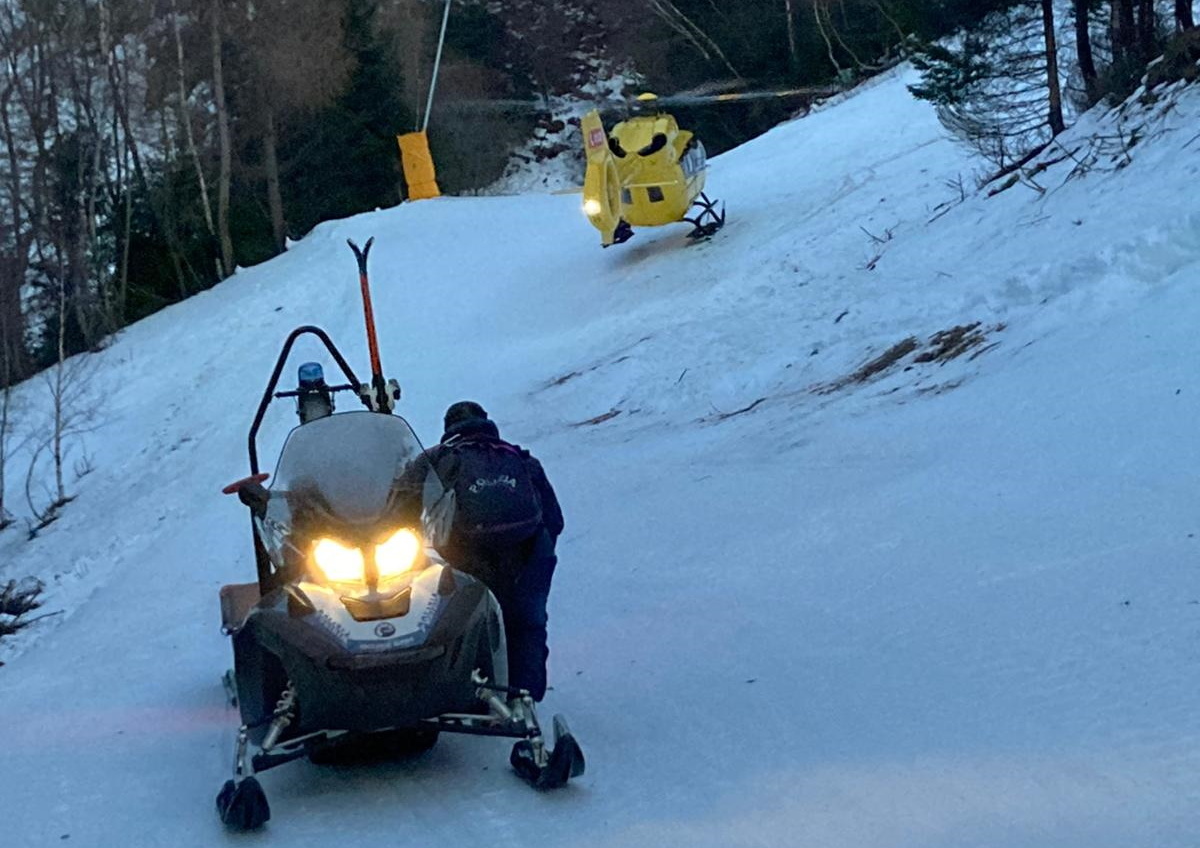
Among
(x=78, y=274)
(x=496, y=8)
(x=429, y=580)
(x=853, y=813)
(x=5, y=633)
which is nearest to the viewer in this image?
(x=853, y=813)

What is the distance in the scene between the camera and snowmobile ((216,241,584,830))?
5320mm

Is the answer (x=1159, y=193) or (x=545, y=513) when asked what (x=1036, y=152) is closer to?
(x=1159, y=193)

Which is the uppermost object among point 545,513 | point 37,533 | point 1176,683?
point 545,513

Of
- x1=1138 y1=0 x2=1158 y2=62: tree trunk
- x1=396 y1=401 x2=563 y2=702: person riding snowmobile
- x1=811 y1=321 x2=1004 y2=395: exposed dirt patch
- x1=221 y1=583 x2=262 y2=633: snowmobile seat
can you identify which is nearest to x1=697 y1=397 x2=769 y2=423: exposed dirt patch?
x1=811 y1=321 x2=1004 y2=395: exposed dirt patch

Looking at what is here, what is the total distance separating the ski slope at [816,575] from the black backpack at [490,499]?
897mm

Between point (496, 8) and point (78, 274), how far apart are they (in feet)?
100

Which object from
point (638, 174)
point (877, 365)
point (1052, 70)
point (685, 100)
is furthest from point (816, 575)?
point (685, 100)

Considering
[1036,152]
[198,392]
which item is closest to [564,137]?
[198,392]

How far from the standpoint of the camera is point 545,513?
640cm

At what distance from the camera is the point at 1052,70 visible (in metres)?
15.3

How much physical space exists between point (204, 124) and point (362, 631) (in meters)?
36.2

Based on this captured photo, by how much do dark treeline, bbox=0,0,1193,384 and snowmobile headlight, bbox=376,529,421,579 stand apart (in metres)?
23.2

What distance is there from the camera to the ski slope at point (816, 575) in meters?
5.17

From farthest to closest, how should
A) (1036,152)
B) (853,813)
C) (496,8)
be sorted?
(496,8), (1036,152), (853,813)
